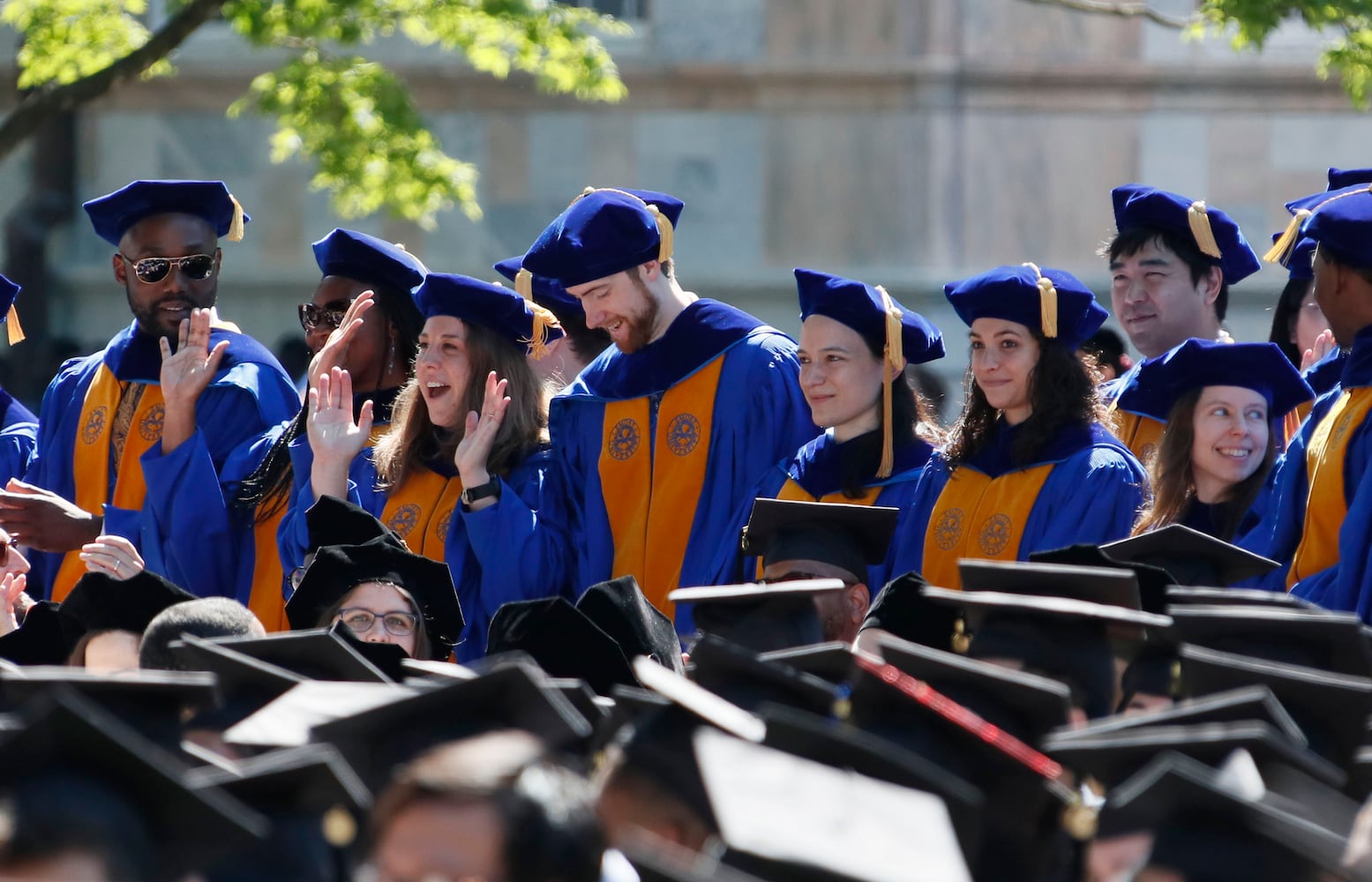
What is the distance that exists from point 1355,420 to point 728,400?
67.3 inches

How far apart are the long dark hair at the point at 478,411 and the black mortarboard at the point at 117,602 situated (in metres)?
1.39

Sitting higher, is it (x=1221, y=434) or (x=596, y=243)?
(x=596, y=243)

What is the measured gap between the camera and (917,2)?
43.0 feet

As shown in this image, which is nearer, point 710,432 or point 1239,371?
point 1239,371

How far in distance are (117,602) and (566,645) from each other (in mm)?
962

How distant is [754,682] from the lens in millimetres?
3070

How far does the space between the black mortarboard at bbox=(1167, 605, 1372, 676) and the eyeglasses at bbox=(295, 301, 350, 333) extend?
10.9 ft

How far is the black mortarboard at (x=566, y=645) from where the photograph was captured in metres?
3.93

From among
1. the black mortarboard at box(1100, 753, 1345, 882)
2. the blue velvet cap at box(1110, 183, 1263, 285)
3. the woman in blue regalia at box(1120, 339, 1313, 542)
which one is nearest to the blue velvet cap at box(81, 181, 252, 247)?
the blue velvet cap at box(1110, 183, 1263, 285)

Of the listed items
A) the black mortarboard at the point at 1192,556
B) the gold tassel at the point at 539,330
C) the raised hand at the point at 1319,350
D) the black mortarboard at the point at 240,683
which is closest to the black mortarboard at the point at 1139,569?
the black mortarboard at the point at 1192,556

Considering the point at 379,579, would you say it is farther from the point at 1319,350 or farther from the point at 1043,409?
the point at 1319,350

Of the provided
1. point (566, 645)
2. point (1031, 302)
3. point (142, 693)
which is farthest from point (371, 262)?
point (142, 693)

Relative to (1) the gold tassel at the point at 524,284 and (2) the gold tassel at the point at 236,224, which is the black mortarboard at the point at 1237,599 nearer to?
(1) the gold tassel at the point at 524,284

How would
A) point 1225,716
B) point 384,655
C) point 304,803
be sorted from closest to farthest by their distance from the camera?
point 304,803 < point 1225,716 < point 384,655
